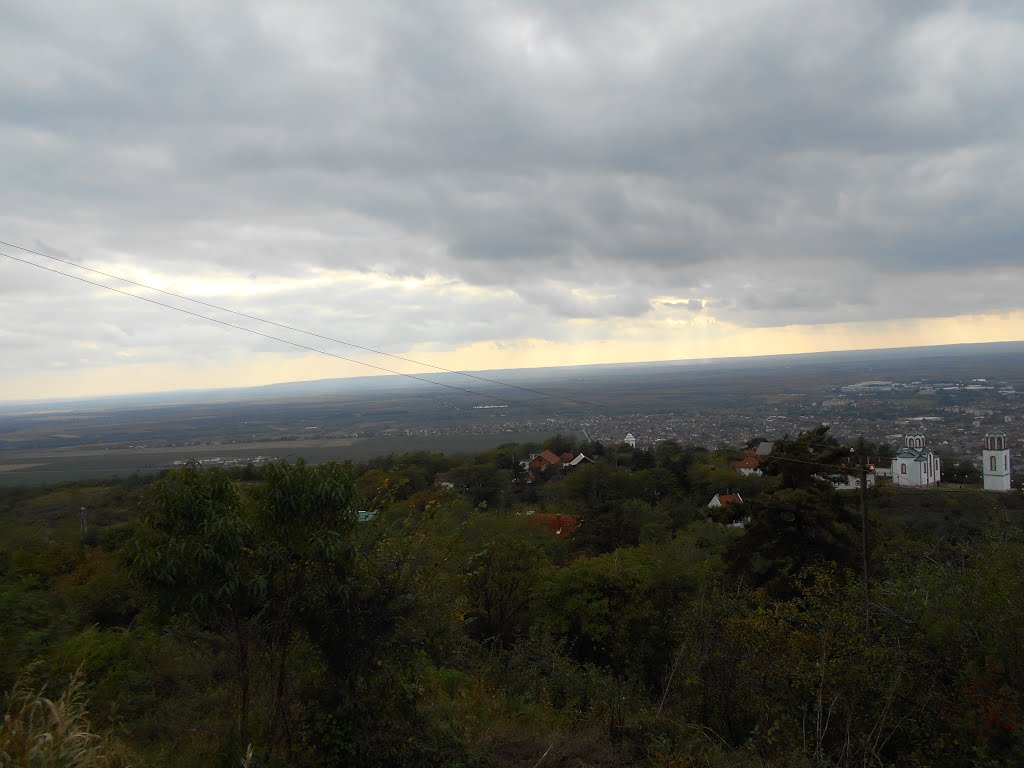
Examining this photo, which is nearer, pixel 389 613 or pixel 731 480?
pixel 389 613

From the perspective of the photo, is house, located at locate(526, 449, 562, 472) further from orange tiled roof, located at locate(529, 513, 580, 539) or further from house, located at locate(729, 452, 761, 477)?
orange tiled roof, located at locate(529, 513, 580, 539)

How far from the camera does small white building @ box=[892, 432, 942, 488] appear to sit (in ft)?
99.2

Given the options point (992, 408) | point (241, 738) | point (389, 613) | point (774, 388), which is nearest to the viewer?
point (241, 738)

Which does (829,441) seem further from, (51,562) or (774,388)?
(774,388)

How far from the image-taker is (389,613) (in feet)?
16.9

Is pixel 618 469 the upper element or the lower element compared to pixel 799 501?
lower

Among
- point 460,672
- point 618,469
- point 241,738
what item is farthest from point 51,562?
point 618,469

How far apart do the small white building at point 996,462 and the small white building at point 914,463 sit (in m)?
2.78

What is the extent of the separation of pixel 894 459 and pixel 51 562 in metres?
35.0

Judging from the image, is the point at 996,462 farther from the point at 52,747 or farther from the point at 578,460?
the point at 52,747

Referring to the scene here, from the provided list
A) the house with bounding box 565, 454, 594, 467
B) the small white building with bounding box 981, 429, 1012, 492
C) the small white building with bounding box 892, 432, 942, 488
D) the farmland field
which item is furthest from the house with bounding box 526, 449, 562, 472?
the small white building with bounding box 981, 429, 1012, 492

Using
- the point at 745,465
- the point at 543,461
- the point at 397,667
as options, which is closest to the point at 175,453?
the point at 543,461

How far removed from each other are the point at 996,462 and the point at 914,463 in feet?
11.7

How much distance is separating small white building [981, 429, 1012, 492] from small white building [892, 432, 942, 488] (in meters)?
2.78
